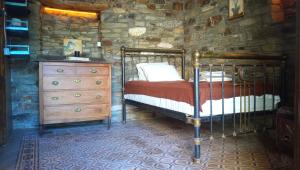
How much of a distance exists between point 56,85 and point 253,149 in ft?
8.10

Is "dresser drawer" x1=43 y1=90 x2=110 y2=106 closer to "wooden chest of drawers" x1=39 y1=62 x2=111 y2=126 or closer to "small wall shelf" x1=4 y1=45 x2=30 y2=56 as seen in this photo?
"wooden chest of drawers" x1=39 y1=62 x2=111 y2=126

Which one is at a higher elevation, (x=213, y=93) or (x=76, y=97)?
(x=213, y=93)

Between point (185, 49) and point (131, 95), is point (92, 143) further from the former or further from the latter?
point (185, 49)

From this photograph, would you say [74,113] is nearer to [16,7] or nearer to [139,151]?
[139,151]

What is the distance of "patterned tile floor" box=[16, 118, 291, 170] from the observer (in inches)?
80.0

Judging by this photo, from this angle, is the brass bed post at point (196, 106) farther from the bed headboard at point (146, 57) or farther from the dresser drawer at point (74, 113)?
the bed headboard at point (146, 57)

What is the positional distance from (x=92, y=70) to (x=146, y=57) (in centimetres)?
142

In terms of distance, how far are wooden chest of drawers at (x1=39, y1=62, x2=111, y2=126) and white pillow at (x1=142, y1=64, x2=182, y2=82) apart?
2.41 feet

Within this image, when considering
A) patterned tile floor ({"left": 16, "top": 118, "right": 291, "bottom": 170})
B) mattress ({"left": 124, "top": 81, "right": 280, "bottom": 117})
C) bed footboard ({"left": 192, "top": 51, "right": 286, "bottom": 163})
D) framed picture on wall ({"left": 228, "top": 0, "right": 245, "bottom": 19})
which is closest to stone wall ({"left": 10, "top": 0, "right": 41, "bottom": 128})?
patterned tile floor ({"left": 16, "top": 118, "right": 291, "bottom": 170})

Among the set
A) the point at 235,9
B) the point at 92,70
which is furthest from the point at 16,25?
the point at 235,9

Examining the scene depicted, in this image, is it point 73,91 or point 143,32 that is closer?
point 73,91

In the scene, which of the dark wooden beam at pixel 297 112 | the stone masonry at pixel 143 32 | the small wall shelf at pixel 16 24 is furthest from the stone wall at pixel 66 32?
the dark wooden beam at pixel 297 112

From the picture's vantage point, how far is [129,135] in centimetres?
317

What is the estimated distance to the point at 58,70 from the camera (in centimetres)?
317
